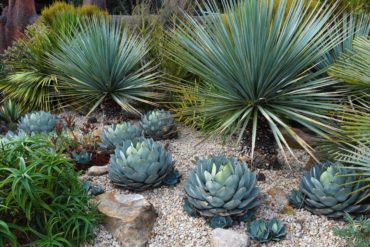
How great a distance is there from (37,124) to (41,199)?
2098 mm

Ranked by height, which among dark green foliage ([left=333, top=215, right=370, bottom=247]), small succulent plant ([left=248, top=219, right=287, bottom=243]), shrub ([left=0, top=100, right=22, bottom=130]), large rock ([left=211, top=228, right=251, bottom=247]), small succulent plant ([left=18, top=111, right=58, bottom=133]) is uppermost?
dark green foliage ([left=333, top=215, right=370, bottom=247])

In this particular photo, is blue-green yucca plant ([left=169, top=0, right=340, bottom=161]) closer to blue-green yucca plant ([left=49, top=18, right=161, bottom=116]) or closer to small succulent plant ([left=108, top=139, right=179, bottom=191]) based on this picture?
small succulent plant ([left=108, top=139, right=179, bottom=191])

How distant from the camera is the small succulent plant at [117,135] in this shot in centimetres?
404

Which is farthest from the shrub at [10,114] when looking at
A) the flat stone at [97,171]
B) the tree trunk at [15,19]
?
the tree trunk at [15,19]

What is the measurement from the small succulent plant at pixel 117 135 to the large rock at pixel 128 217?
0.84 meters

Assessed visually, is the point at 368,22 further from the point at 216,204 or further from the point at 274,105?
the point at 216,204

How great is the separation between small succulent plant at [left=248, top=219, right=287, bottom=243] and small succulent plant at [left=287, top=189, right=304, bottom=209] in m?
0.30

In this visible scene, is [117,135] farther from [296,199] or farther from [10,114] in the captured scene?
[10,114]

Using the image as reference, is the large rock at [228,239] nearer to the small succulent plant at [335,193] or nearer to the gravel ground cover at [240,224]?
the gravel ground cover at [240,224]

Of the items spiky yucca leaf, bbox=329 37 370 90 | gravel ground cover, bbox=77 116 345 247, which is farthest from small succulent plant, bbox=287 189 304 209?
spiky yucca leaf, bbox=329 37 370 90

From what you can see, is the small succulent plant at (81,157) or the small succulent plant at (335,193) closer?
the small succulent plant at (335,193)

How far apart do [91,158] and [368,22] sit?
110 inches

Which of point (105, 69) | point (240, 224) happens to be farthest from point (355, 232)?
point (105, 69)

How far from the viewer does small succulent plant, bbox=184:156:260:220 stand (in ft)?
9.62
